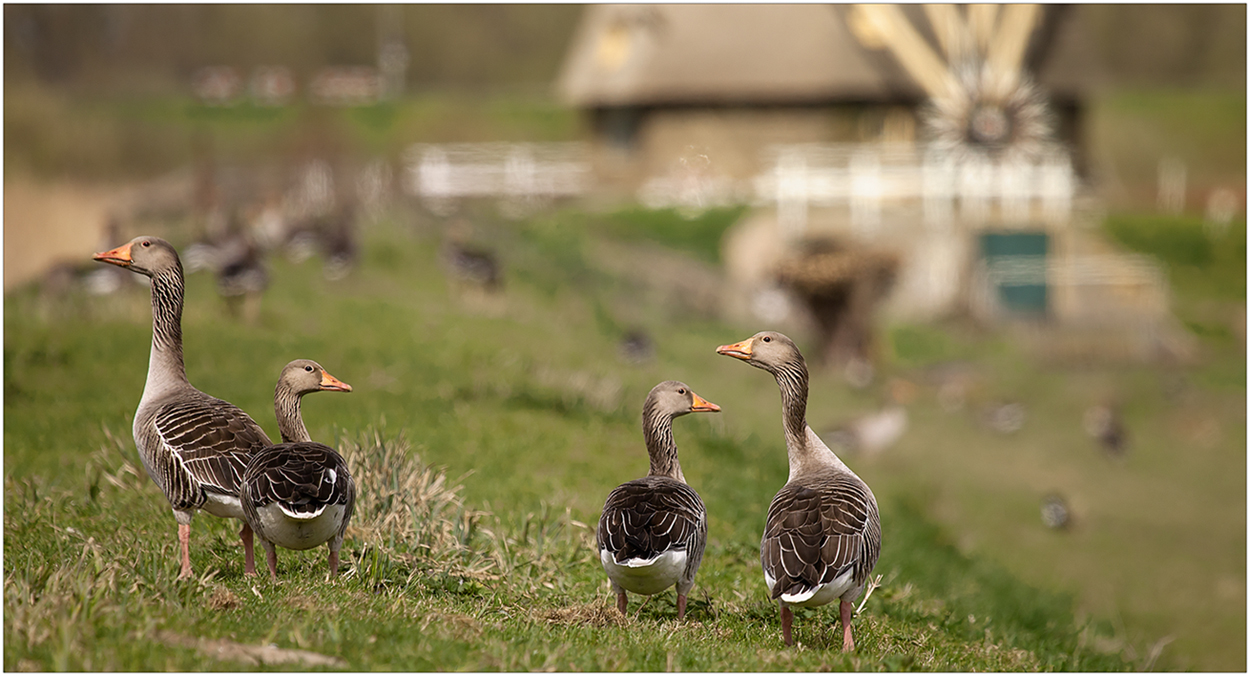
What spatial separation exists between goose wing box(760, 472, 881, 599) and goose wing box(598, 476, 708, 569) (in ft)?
1.67

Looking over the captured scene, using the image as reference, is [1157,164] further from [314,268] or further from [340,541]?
[340,541]

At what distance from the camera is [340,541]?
7574 millimetres

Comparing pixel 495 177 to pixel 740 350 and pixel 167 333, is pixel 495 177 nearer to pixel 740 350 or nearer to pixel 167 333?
pixel 167 333

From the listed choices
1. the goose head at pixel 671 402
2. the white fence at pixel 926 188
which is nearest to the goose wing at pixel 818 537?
the goose head at pixel 671 402

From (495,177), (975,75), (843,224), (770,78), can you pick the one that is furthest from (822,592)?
(975,75)

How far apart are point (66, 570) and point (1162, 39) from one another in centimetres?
8743

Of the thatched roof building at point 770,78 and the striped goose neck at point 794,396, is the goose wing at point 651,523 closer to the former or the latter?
the striped goose neck at point 794,396

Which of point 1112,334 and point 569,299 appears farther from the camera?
point 1112,334

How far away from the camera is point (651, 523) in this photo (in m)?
7.14

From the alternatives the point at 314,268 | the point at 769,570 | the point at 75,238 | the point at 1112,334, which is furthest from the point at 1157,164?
the point at 769,570

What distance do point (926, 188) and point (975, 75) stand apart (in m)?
5.39

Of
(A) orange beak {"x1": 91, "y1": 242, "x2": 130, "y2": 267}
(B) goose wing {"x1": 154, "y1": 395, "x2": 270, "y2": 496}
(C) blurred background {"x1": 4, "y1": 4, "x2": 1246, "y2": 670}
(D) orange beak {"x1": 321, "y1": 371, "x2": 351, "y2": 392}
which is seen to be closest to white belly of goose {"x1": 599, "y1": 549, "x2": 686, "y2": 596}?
(D) orange beak {"x1": 321, "y1": 371, "x2": 351, "y2": 392}

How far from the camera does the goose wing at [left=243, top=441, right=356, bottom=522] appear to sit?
22.5 feet

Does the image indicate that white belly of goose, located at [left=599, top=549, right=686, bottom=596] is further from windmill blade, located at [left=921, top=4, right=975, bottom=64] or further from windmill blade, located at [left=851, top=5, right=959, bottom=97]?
windmill blade, located at [left=921, top=4, right=975, bottom=64]
